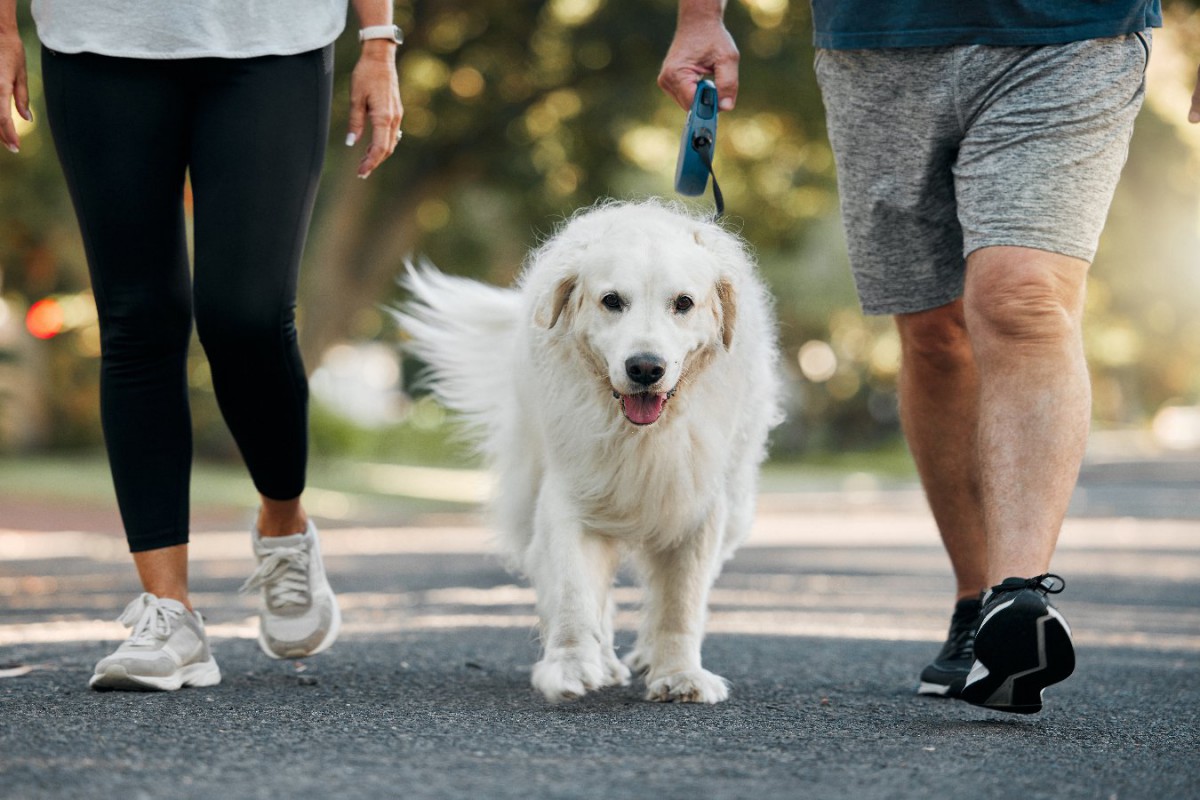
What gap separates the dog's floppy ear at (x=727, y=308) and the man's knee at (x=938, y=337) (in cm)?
44

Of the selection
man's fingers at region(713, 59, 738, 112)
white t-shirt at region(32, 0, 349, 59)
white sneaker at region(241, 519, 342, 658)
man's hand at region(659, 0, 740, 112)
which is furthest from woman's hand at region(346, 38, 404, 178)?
white sneaker at region(241, 519, 342, 658)

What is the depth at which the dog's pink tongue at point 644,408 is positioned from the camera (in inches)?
151

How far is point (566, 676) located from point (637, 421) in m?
0.65

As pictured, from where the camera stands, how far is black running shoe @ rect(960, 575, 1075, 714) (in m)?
3.10

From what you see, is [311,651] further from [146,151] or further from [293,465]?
[146,151]

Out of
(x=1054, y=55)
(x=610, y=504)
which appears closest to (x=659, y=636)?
(x=610, y=504)

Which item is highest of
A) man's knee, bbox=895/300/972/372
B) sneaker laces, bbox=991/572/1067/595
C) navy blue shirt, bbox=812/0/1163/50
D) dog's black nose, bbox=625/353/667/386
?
navy blue shirt, bbox=812/0/1163/50

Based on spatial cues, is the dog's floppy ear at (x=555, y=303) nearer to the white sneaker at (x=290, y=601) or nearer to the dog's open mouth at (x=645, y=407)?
the dog's open mouth at (x=645, y=407)

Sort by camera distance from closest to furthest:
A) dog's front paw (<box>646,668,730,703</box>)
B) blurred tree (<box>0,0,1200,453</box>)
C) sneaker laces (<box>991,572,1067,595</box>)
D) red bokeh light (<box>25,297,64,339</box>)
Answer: sneaker laces (<box>991,572,1067,595</box>) < dog's front paw (<box>646,668,730,703</box>) < blurred tree (<box>0,0,1200,453</box>) < red bokeh light (<box>25,297,64,339</box>)

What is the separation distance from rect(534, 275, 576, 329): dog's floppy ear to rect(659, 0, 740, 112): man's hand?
616 mm

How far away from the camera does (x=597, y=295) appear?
3949 mm

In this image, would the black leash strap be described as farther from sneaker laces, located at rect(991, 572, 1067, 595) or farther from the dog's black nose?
sneaker laces, located at rect(991, 572, 1067, 595)

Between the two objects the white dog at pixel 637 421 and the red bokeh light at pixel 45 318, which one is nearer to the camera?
the white dog at pixel 637 421

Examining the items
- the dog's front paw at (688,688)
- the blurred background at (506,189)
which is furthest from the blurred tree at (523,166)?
the dog's front paw at (688,688)
